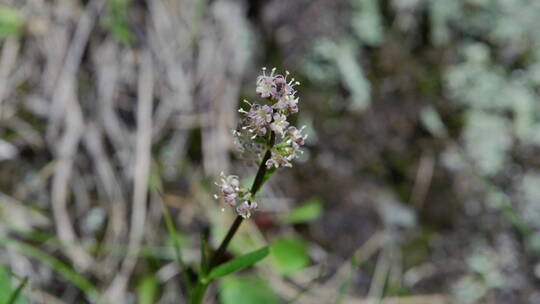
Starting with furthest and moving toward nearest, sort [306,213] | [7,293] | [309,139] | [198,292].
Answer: [309,139] → [306,213] → [7,293] → [198,292]

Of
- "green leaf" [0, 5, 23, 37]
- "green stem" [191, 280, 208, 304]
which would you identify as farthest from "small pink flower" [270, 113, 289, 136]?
"green leaf" [0, 5, 23, 37]

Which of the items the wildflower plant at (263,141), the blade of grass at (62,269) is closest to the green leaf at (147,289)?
the blade of grass at (62,269)

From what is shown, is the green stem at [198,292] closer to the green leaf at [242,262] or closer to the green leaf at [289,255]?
the green leaf at [242,262]

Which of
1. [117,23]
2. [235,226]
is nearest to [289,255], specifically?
[235,226]

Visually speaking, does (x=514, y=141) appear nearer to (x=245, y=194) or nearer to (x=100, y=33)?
(x=245, y=194)

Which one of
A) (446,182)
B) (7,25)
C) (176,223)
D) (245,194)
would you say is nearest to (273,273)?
(176,223)

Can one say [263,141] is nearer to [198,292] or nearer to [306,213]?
[198,292]
